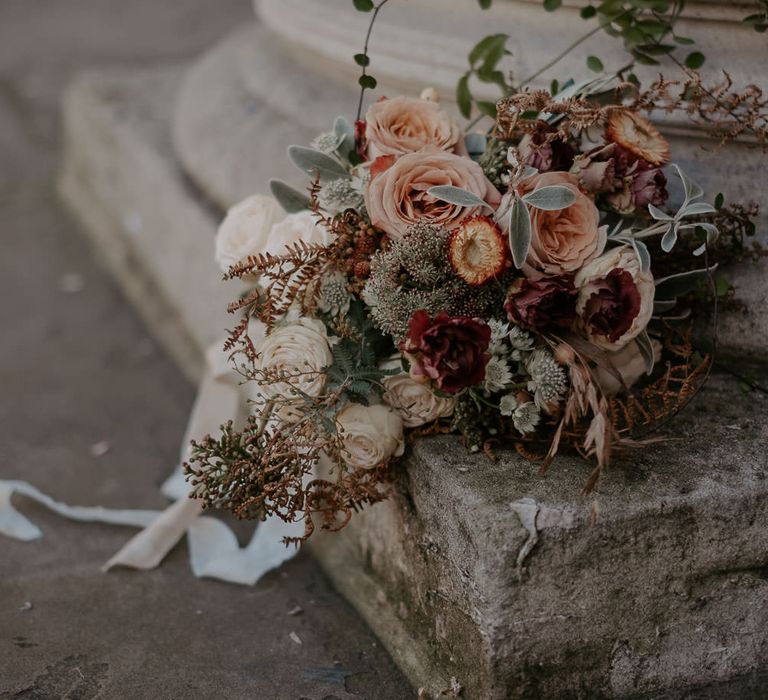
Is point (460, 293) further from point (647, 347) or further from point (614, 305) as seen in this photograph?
point (647, 347)

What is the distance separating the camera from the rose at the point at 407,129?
1.82 m

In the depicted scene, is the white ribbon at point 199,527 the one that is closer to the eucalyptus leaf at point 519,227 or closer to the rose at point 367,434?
the rose at point 367,434

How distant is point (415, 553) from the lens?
186 cm

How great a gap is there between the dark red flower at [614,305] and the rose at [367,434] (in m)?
0.39

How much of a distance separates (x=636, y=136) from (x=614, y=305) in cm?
36

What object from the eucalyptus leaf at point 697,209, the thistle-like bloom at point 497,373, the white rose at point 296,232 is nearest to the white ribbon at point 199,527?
the white rose at point 296,232

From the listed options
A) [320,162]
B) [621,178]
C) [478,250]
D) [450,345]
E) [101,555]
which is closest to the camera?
[450,345]

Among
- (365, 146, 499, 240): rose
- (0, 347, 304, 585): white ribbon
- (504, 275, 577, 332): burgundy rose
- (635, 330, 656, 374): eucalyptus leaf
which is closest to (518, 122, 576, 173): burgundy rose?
(365, 146, 499, 240): rose

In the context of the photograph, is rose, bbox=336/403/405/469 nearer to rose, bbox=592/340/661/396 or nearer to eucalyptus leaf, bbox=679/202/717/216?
rose, bbox=592/340/661/396

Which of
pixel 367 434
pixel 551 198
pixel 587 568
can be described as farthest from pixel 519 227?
pixel 587 568

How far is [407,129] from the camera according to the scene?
6.09 feet

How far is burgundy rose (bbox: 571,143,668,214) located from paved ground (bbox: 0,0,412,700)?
975mm

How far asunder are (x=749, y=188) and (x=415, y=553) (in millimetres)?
1010

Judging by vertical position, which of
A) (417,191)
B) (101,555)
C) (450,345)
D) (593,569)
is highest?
(417,191)
